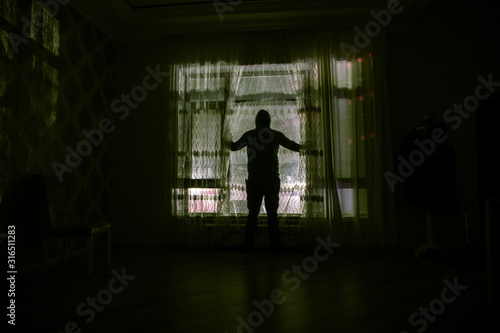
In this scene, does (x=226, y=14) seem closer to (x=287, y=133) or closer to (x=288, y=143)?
(x=287, y=133)

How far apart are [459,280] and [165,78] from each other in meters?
3.76

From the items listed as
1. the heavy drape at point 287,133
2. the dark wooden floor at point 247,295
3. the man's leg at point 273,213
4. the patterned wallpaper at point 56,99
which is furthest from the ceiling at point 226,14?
the dark wooden floor at point 247,295

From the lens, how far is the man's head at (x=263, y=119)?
387 cm

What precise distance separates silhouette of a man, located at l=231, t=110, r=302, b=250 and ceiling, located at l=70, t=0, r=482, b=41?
115 cm

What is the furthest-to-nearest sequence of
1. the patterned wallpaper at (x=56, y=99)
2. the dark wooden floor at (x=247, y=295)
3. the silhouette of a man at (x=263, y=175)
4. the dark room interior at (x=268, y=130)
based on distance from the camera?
the silhouette of a man at (x=263, y=175), the dark room interior at (x=268, y=130), the patterned wallpaper at (x=56, y=99), the dark wooden floor at (x=247, y=295)

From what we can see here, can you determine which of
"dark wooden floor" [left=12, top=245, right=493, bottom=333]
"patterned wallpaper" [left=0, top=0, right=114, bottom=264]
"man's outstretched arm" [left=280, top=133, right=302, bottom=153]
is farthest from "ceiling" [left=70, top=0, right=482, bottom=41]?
"dark wooden floor" [left=12, top=245, right=493, bottom=333]

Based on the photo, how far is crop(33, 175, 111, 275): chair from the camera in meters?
2.82

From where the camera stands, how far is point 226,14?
4.05m

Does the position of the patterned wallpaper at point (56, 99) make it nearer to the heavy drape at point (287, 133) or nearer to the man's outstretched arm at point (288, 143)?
the heavy drape at point (287, 133)

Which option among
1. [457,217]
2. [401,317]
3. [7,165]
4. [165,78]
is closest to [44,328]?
[7,165]

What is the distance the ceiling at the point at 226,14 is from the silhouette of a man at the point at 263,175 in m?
1.15

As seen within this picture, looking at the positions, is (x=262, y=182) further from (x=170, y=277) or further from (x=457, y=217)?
(x=457, y=217)

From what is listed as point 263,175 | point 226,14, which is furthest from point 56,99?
point 263,175

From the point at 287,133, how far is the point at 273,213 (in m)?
0.97
